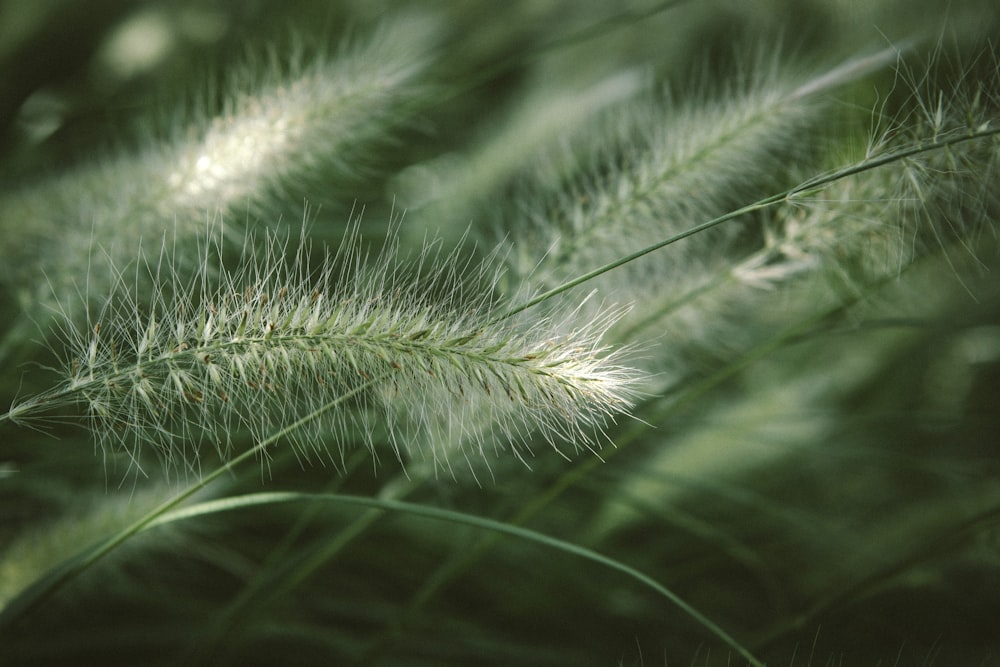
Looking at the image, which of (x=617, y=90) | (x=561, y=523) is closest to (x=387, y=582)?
(x=561, y=523)

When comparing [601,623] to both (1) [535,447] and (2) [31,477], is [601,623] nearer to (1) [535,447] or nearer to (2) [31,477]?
(1) [535,447]

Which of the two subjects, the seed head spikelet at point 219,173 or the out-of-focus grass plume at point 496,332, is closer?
the out-of-focus grass plume at point 496,332

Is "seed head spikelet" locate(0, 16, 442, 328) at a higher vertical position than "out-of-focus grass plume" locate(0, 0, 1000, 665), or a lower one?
higher

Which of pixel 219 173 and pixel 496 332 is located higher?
pixel 219 173

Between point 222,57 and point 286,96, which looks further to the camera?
point 222,57

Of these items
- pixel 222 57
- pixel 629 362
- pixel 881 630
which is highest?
pixel 222 57

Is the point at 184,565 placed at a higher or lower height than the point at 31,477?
lower

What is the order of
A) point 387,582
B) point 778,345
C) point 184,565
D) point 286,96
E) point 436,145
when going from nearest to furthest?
point 778,345, point 286,96, point 184,565, point 387,582, point 436,145

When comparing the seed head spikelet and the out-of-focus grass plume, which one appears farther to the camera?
the seed head spikelet

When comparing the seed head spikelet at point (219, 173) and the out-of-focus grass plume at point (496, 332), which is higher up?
the seed head spikelet at point (219, 173)

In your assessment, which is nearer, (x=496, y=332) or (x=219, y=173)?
(x=496, y=332)

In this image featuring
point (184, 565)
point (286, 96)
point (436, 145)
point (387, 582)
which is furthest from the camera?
point (436, 145)
